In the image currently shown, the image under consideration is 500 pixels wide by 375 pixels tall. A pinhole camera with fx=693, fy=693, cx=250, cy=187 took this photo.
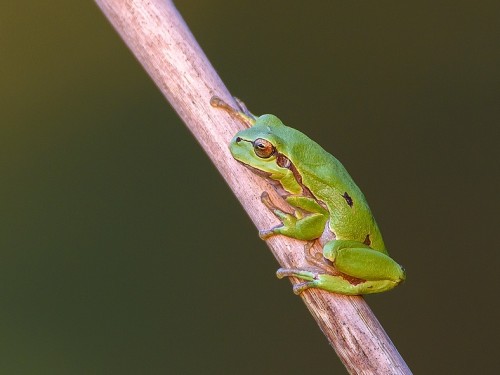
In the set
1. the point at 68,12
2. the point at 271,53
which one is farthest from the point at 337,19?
the point at 68,12

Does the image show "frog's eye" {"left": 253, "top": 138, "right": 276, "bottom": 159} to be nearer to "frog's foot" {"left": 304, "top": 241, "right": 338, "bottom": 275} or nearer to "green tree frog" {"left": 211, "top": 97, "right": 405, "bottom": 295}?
"green tree frog" {"left": 211, "top": 97, "right": 405, "bottom": 295}

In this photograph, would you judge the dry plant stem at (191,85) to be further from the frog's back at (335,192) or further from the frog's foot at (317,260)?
the frog's back at (335,192)

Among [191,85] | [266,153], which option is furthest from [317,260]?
[191,85]

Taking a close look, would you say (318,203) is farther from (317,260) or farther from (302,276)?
(302,276)

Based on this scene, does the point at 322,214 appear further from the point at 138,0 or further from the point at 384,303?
the point at 384,303

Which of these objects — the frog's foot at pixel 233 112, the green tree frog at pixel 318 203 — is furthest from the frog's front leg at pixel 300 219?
the frog's foot at pixel 233 112
